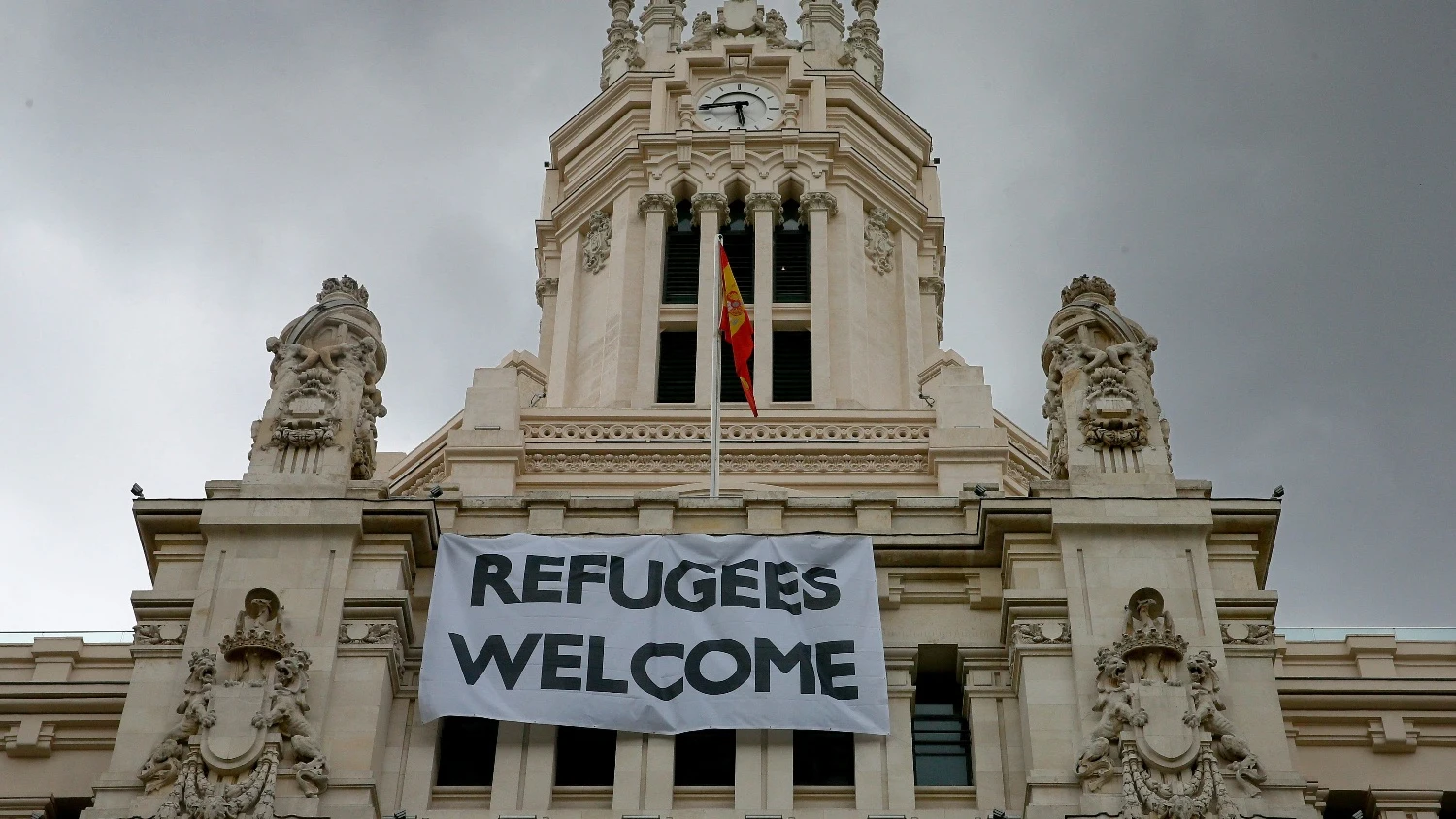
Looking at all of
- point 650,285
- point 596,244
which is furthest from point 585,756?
point 596,244

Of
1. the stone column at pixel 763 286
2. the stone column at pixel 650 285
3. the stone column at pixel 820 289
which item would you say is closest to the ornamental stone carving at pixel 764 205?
the stone column at pixel 763 286

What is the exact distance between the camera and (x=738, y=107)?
71.6 meters

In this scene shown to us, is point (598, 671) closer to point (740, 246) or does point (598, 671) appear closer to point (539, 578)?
point (539, 578)

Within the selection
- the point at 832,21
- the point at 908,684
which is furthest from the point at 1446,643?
the point at 832,21

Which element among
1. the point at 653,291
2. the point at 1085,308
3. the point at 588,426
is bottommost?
the point at 1085,308

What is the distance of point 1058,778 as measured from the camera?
34.9 m

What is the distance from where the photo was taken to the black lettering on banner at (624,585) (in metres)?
38.5

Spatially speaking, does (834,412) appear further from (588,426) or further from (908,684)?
(908,684)

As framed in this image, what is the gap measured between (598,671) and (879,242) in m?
32.6

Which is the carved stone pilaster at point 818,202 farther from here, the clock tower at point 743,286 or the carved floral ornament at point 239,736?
the carved floral ornament at point 239,736

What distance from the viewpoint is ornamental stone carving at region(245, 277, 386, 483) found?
39875 mm

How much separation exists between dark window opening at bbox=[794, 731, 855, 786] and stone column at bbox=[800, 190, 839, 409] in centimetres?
2394

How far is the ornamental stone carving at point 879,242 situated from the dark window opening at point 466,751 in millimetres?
32160

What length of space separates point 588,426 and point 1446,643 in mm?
22196
